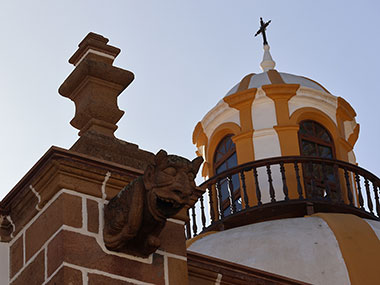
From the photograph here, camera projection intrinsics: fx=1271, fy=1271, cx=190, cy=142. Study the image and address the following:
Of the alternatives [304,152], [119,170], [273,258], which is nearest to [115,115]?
[119,170]

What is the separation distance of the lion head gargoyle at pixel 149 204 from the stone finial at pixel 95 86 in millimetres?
815

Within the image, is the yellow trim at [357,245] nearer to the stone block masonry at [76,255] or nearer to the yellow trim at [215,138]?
the yellow trim at [215,138]

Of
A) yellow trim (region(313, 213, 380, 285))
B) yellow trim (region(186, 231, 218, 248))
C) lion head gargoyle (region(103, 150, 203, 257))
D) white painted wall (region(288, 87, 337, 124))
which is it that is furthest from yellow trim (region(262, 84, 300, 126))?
lion head gargoyle (region(103, 150, 203, 257))

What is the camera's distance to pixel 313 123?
16453 mm

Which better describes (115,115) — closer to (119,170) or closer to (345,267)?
(119,170)

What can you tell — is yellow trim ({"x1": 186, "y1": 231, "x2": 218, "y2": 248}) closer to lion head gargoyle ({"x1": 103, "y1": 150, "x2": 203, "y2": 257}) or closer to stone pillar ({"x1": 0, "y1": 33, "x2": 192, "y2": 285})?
stone pillar ({"x1": 0, "y1": 33, "x2": 192, "y2": 285})

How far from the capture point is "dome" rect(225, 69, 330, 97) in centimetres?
1661

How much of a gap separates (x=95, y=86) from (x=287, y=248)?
4.47 meters

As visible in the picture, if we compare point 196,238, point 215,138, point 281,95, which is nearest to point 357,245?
point 196,238

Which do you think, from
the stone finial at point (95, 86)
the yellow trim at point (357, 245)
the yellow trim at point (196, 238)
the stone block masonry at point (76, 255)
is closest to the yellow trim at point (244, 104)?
the yellow trim at point (196, 238)

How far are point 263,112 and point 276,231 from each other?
10.6ft

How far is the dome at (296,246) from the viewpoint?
488 inches

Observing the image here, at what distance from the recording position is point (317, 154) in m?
16.2

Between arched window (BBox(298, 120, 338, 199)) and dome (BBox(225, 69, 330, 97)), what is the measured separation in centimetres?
56
